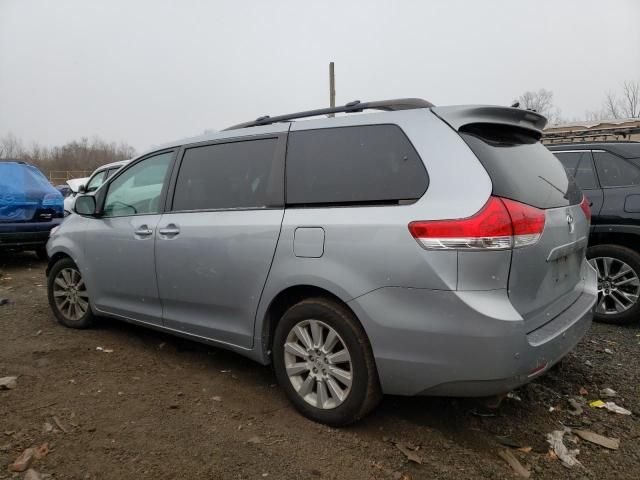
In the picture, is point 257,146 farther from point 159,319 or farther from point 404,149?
point 159,319

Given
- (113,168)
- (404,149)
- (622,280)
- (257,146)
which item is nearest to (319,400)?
(404,149)

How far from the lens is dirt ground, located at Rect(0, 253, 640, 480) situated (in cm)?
228

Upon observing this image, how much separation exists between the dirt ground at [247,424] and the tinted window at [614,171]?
1587mm

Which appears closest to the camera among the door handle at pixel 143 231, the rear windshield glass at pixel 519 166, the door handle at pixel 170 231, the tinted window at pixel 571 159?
the rear windshield glass at pixel 519 166

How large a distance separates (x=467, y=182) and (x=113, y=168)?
9.14 metres

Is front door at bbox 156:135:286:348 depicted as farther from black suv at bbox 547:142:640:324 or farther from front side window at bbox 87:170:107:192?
front side window at bbox 87:170:107:192

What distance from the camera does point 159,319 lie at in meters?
3.50

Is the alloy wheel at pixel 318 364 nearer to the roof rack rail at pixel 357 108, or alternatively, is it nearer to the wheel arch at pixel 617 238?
the roof rack rail at pixel 357 108

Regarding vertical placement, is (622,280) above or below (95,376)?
above

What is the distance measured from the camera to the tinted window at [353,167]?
237 cm

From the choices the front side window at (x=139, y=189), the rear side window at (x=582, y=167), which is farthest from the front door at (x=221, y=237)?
the rear side window at (x=582, y=167)

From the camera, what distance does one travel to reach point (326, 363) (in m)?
2.56

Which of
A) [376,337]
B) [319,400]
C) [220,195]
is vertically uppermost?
[220,195]

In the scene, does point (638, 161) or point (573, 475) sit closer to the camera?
point (573, 475)
